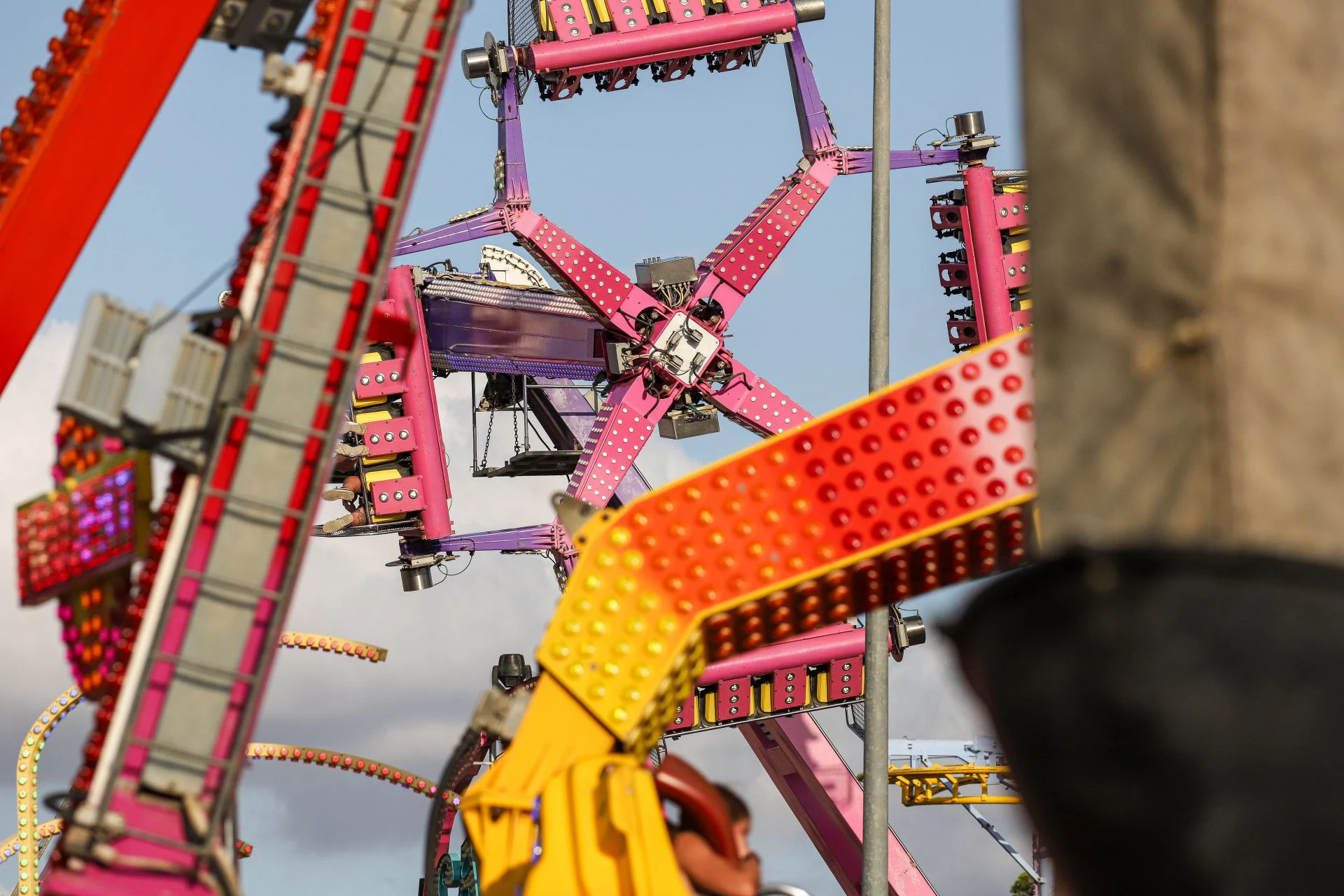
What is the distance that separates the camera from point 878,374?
14.5 meters

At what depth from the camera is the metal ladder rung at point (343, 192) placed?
7.25 meters

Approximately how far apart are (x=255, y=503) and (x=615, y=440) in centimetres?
1527

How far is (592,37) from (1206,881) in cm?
2194

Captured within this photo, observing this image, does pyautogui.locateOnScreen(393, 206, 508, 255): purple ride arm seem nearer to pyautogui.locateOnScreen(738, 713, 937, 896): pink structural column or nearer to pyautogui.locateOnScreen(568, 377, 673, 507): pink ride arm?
pyautogui.locateOnScreen(568, 377, 673, 507): pink ride arm

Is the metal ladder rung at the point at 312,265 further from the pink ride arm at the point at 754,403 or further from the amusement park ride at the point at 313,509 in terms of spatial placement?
the pink ride arm at the point at 754,403

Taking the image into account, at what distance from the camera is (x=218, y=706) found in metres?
6.93

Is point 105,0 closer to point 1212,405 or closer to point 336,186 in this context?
point 336,186

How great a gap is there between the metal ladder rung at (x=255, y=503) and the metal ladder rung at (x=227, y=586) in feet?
1.02

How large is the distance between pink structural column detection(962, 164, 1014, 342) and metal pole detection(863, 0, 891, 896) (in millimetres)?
8207

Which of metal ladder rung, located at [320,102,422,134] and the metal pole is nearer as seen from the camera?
metal ladder rung, located at [320,102,422,134]

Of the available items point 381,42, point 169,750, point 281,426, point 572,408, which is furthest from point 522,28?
point 169,750

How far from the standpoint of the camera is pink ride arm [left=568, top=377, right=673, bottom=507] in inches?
868

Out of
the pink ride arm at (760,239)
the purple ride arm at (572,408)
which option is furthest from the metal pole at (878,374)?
the purple ride arm at (572,408)

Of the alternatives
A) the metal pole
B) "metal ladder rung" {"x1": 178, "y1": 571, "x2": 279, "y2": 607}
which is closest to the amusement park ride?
"metal ladder rung" {"x1": 178, "y1": 571, "x2": 279, "y2": 607}
